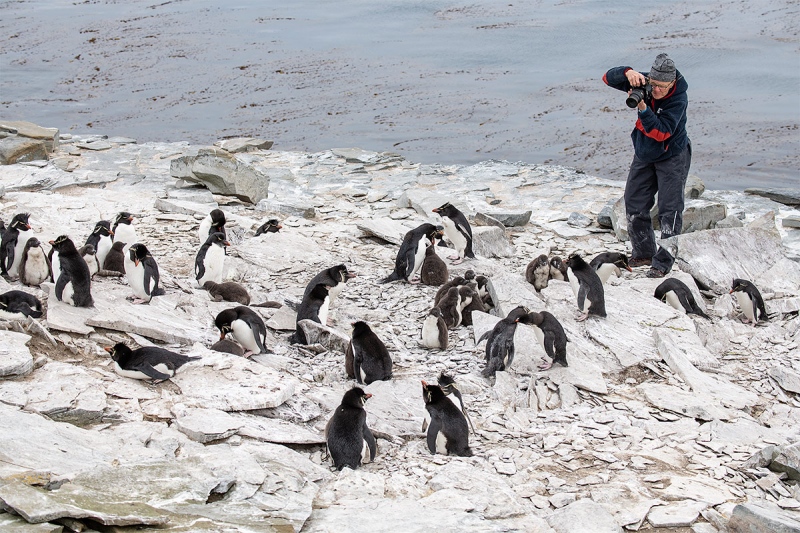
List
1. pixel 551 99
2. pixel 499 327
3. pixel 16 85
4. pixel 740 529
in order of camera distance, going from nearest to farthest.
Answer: pixel 740 529
pixel 499 327
pixel 551 99
pixel 16 85

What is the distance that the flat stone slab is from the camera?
18.8ft

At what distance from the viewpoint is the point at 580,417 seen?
611 centimetres

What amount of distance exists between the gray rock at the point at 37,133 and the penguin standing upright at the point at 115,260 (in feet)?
25.8

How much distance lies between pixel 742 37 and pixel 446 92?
10.3 m

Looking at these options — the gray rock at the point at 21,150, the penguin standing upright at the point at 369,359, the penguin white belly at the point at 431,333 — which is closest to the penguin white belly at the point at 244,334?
the penguin standing upright at the point at 369,359

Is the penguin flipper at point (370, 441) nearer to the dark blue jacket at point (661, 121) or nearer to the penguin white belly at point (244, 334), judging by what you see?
the penguin white belly at point (244, 334)

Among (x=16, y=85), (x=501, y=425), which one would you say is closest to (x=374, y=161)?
(x=501, y=425)

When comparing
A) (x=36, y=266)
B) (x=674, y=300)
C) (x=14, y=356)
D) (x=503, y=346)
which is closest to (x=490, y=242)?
(x=674, y=300)

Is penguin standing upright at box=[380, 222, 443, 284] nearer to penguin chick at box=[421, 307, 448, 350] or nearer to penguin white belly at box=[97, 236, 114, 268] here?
penguin chick at box=[421, 307, 448, 350]

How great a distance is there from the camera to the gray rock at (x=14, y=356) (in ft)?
17.9

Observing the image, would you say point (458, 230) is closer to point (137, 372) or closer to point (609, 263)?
point (609, 263)

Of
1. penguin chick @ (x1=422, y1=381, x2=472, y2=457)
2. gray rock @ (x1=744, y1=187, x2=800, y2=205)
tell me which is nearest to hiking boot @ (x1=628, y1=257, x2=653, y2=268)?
gray rock @ (x1=744, y1=187, x2=800, y2=205)

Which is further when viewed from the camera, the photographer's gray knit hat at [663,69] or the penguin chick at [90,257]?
the photographer's gray knit hat at [663,69]

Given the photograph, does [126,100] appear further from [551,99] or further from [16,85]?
[551,99]
